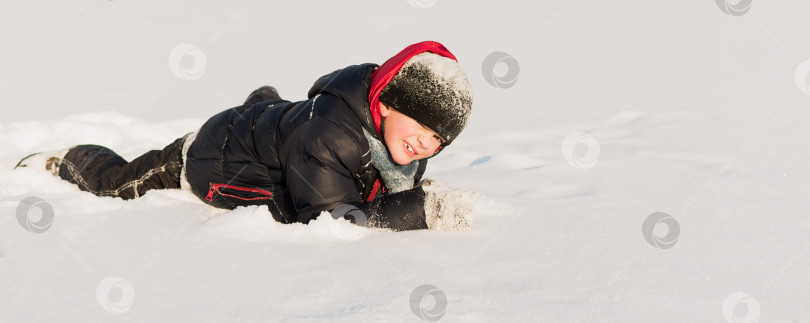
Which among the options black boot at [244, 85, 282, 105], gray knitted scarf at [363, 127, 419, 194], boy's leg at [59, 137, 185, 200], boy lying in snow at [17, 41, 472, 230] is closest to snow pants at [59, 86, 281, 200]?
boy's leg at [59, 137, 185, 200]

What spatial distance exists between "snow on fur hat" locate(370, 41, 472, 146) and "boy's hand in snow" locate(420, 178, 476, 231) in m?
0.21

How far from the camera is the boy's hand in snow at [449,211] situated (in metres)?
2.03

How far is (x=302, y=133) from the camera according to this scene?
2023 millimetres

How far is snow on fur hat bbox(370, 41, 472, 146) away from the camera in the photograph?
1.96 meters

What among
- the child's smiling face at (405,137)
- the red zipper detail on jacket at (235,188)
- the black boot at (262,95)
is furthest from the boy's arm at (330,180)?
the black boot at (262,95)

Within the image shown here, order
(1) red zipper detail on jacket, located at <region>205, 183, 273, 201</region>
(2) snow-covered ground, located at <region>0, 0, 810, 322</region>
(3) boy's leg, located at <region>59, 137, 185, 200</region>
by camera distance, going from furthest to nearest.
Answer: (3) boy's leg, located at <region>59, 137, 185, 200</region>
(1) red zipper detail on jacket, located at <region>205, 183, 273, 201</region>
(2) snow-covered ground, located at <region>0, 0, 810, 322</region>

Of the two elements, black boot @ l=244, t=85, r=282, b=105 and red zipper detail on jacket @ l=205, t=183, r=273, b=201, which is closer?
red zipper detail on jacket @ l=205, t=183, r=273, b=201

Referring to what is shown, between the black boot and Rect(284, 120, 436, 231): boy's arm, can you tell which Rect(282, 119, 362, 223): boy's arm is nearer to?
Rect(284, 120, 436, 231): boy's arm

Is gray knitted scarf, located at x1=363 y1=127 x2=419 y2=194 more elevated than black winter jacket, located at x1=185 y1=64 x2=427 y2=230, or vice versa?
gray knitted scarf, located at x1=363 y1=127 x2=419 y2=194

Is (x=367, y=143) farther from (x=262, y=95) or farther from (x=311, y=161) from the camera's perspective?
(x=262, y=95)

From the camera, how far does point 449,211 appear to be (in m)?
2.02

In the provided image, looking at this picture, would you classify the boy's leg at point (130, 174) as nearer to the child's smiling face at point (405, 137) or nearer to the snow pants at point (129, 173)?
the snow pants at point (129, 173)

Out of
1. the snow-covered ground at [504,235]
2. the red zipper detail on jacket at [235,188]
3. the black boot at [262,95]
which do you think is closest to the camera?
the snow-covered ground at [504,235]

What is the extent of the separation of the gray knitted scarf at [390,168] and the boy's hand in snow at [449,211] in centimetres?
19
